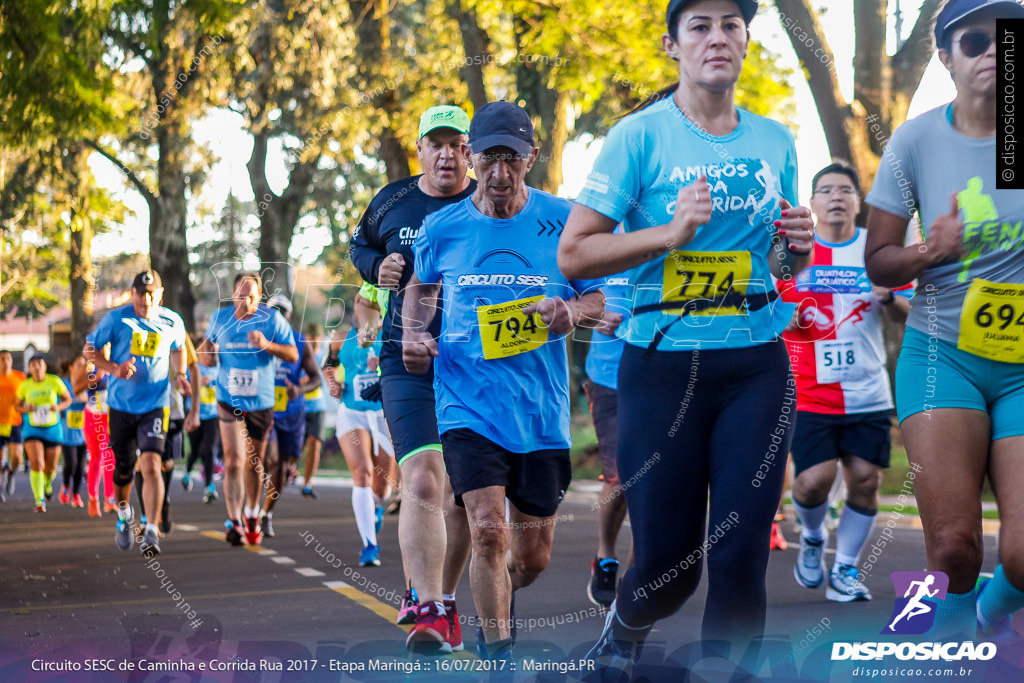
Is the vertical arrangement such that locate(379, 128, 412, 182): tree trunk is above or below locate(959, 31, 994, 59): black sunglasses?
above

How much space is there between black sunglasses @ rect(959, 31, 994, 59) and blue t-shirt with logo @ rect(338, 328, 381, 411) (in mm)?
5452

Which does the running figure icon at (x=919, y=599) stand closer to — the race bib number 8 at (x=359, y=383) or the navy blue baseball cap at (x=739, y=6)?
the navy blue baseball cap at (x=739, y=6)

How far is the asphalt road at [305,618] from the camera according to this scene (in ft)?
15.2

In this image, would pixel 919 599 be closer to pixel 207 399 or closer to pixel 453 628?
pixel 453 628

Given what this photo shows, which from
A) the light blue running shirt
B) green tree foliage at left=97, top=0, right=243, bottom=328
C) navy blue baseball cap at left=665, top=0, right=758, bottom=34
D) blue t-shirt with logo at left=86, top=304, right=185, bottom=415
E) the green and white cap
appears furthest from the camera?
green tree foliage at left=97, top=0, right=243, bottom=328

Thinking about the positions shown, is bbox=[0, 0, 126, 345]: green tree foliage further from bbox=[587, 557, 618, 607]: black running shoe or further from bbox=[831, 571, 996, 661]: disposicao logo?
bbox=[831, 571, 996, 661]: disposicao logo

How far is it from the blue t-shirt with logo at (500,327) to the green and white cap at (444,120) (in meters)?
1.02

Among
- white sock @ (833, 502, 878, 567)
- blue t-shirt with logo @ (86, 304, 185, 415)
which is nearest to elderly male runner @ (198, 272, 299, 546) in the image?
blue t-shirt with logo @ (86, 304, 185, 415)

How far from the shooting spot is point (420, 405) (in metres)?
5.46

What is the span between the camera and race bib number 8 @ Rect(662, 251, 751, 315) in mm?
3631

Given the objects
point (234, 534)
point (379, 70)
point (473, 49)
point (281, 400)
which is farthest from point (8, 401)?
point (234, 534)

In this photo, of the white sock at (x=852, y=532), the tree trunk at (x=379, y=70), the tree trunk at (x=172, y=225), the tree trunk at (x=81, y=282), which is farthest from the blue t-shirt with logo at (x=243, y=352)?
the tree trunk at (x=81, y=282)

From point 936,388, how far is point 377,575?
194 inches

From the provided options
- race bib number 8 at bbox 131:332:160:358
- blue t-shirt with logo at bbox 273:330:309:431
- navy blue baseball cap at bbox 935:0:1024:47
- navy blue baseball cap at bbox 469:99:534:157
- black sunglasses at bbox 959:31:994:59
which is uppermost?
navy blue baseball cap at bbox 935:0:1024:47
